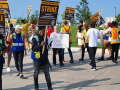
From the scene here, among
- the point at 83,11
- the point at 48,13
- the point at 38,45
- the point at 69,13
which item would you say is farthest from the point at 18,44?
the point at 83,11

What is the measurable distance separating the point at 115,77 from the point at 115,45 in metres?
2.64

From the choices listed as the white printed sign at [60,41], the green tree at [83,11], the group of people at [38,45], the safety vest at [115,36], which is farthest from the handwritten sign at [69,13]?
the green tree at [83,11]

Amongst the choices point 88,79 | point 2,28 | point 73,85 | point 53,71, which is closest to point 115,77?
point 88,79

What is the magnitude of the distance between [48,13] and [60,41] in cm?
338

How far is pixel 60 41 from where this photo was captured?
795cm

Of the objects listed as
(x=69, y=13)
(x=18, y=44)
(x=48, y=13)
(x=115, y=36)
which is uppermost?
(x=69, y=13)

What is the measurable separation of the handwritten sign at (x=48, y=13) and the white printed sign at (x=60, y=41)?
315 cm

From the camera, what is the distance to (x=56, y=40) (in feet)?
26.0

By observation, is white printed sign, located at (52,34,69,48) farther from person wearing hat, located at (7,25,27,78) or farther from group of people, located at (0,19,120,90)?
person wearing hat, located at (7,25,27,78)

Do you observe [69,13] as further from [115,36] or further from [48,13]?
[48,13]

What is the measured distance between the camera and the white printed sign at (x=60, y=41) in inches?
310

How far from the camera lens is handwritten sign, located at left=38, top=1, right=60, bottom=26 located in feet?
15.0

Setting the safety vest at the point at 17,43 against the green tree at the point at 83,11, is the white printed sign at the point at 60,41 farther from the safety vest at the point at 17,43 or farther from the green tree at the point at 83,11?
the green tree at the point at 83,11

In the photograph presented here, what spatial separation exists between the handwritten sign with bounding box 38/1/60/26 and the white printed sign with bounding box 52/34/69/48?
10.3 feet
